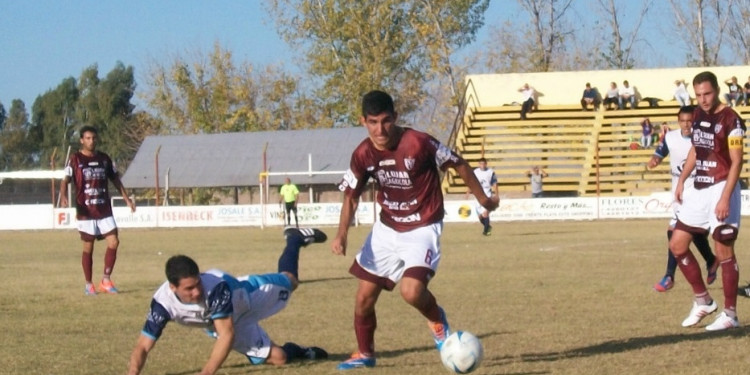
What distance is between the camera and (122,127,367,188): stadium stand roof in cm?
4562

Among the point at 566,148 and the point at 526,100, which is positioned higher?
the point at 526,100

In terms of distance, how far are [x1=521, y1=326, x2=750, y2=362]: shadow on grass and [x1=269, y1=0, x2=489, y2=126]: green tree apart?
50.9m

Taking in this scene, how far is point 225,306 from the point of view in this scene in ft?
22.3

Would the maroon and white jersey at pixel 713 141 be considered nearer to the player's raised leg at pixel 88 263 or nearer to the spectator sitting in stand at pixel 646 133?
the player's raised leg at pixel 88 263

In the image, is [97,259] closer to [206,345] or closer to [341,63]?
[206,345]

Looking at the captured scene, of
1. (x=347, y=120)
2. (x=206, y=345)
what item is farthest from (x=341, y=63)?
(x=206, y=345)

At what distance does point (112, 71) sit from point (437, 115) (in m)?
33.3

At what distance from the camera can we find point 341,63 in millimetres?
61594

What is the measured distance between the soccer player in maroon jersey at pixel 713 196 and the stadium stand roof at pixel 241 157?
35.1 meters

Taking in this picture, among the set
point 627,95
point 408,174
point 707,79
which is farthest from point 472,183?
point 627,95

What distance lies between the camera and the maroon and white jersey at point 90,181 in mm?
13359

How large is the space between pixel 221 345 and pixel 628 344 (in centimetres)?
327

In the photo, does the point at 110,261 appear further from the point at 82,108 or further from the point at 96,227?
the point at 82,108

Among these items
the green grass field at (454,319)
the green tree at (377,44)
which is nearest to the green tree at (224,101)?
the green tree at (377,44)
